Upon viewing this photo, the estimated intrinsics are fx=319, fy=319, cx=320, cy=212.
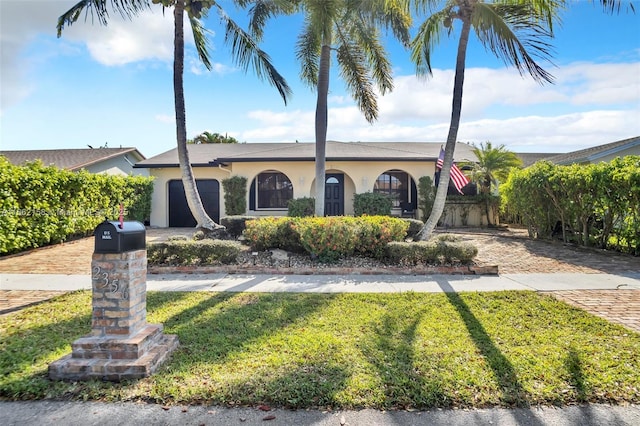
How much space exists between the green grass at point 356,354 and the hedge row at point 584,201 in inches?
223

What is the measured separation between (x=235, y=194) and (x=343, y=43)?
835 centimetres

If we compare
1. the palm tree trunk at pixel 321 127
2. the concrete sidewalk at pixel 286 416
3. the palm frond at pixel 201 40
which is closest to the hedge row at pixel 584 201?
the palm tree trunk at pixel 321 127

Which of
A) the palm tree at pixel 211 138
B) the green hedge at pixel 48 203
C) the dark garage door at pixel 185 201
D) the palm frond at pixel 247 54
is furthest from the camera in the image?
the palm tree at pixel 211 138

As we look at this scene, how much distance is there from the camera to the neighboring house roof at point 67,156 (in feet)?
61.4

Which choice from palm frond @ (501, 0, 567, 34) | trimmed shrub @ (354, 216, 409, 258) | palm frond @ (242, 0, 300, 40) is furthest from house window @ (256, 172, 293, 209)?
palm frond @ (501, 0, 567, 34)

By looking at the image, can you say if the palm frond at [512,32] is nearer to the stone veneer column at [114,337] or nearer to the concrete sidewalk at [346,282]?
the concrete sidewalk at [346,282]

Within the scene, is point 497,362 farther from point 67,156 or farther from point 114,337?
point 67,156

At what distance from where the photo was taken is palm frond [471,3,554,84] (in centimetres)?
889

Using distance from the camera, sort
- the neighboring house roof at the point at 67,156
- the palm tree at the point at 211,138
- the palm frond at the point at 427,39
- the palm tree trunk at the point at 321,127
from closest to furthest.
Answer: the palm frond at the point at 427,39 < the palm tree trunk at the point at 321,127 < the neighboring house roof at the point at 67,156 < the palm tree at the point at 211,138

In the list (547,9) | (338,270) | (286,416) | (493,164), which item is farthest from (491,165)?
(286,416)

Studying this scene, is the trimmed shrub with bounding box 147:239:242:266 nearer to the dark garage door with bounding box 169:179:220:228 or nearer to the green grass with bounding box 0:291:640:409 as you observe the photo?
the green grass with bounding box 0:291:640:409

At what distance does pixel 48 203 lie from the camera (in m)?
9.87

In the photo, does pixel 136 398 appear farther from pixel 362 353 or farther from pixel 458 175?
pixel 458 175

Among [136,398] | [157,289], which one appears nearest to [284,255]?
[157,289]
